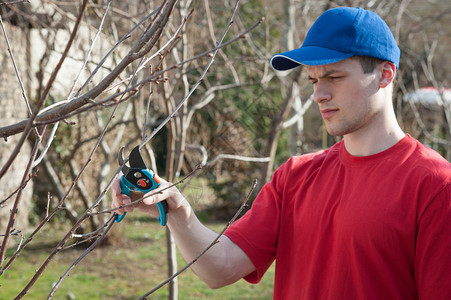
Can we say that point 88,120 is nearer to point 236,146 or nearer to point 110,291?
point 236,146

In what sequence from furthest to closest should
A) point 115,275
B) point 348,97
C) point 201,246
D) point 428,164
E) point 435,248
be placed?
point 115,275, point 201,246, point 348,97, point 428,164, point 435,248

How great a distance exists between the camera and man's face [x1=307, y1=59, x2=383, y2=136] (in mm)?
1761

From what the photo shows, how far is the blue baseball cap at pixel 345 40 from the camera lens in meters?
1.79

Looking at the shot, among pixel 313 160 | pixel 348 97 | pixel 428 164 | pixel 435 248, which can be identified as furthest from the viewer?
pixel 313 160

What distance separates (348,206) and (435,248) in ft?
0.99

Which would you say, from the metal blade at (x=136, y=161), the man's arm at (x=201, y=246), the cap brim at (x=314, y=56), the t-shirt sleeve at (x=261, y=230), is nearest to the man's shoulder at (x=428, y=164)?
the cap brim at (x=314, y=56)

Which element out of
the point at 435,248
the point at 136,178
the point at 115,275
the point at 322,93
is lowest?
the point at 115,275

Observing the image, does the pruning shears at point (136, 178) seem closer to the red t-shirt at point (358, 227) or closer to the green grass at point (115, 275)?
the red t-shirt at point (358, 227)

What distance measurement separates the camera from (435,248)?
1.52 metres

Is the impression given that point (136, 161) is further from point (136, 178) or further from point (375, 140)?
point (375, 140)

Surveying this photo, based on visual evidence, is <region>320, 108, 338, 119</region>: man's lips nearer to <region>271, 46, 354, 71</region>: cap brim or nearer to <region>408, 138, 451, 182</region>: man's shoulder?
<region>271, 46, 354, 71</region>: cap brim

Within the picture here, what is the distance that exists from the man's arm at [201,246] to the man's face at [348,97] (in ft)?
1.85

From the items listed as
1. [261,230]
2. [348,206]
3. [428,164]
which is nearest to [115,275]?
[261,230]

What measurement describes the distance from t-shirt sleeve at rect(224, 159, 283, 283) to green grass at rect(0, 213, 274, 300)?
3824 millimetres
